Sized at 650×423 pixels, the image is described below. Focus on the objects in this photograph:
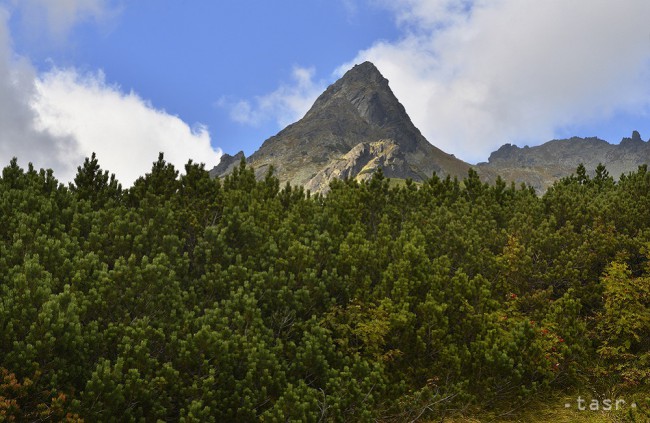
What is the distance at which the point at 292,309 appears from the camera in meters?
10.5

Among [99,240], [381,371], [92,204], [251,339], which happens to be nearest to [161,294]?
[251,339]

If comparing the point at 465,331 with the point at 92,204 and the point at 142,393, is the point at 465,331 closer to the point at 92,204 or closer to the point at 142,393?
the point at 142,393

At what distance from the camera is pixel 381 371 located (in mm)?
9367

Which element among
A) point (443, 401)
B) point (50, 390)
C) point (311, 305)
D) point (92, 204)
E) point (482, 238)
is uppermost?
point (92, 204)

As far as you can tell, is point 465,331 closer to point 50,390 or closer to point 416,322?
point 416,322

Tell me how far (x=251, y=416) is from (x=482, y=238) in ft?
33.7

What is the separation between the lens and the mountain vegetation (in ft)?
24.9

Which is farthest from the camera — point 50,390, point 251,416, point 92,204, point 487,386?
point 92,204

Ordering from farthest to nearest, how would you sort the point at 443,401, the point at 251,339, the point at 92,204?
the point at 92,204 → the point at 443,401 → the point at 251,339

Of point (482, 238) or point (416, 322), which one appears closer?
point (416, 322)

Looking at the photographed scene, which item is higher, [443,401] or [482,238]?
[482,238]

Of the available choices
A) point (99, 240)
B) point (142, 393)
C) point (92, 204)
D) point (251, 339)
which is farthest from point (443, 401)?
point (92, 204)

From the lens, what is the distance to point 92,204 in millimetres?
14414

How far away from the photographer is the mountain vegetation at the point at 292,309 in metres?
7.59
